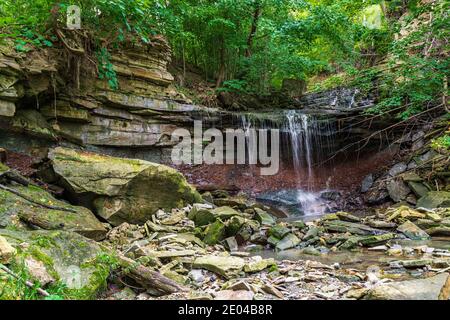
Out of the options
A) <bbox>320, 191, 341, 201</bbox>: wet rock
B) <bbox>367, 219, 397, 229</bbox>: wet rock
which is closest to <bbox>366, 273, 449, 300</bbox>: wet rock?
<bbox>367, 219, 397, 229</bbox>: wet rock

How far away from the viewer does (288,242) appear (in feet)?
18.4

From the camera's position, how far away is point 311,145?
11477 mm

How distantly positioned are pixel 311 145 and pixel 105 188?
789cm

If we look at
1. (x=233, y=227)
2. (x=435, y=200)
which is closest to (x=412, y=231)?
(x=435, y=200)

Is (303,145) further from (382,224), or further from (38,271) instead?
(38,271)

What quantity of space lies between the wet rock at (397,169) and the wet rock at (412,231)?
14.6 feet

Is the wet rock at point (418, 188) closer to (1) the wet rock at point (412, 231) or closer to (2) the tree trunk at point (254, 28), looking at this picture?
(1) the wet rock at point (412, 231)

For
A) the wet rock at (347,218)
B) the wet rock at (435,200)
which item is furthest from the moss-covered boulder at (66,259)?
the wet rock at (435,200)

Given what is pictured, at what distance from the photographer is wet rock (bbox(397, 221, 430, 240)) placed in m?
5.68

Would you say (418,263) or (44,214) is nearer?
(418,263)

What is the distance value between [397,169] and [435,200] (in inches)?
100

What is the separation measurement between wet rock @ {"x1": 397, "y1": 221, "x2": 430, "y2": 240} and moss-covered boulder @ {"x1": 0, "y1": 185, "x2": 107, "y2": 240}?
5408mm
